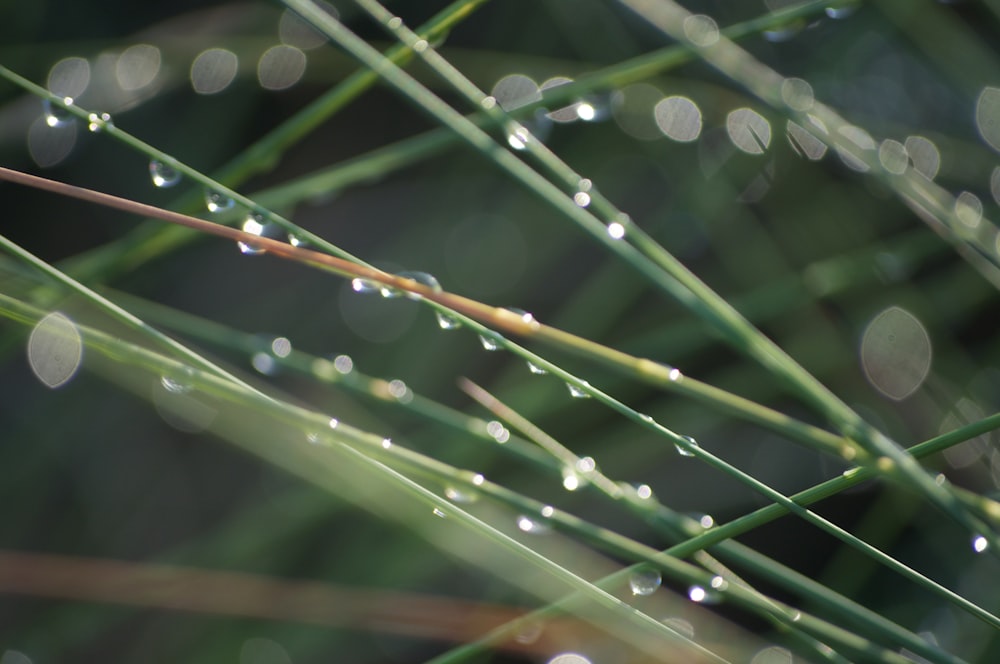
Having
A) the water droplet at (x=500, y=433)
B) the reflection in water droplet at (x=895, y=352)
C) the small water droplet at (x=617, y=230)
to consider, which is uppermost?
the reflection in water droplet at (x=895, y=352)

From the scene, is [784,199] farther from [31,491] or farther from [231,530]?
[31,491]

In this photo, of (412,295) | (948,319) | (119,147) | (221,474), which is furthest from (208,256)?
(948,319)

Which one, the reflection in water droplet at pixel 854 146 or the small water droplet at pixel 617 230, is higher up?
the reflection in water droplet at pixel 854 146

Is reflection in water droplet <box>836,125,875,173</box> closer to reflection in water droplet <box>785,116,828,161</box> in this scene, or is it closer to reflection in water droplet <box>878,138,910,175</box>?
reflection in water droplet <box>878,138,910,175</box>

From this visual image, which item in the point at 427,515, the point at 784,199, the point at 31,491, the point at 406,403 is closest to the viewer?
the point at 406,403

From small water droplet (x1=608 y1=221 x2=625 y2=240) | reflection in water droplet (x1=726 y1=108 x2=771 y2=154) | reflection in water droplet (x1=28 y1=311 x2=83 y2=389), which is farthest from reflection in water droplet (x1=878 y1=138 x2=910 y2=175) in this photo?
reflection in water droplet (x1=28 y1=311 x2=83 y2=389)

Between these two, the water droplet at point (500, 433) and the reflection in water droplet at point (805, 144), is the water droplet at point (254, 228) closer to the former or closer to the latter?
the water droplet at point (500, 433)

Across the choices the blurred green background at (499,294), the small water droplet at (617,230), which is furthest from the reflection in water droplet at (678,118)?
the small water droplet at (617,230)
